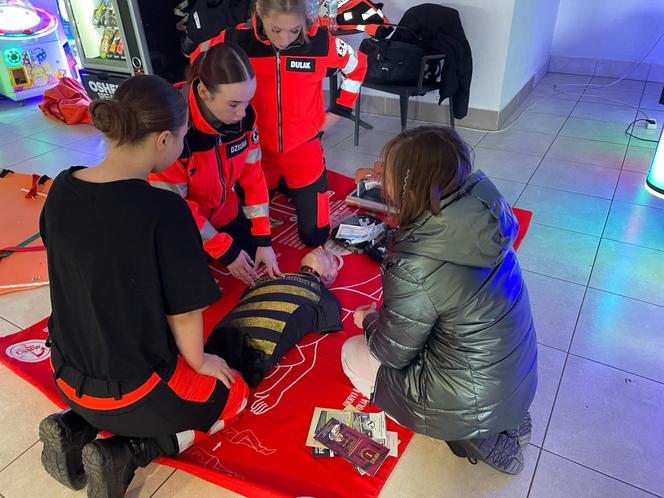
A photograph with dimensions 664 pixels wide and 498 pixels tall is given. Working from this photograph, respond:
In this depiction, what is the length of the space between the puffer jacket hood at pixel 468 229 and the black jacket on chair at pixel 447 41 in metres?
2.41

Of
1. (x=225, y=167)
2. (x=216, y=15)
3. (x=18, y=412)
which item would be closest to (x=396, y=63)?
(x=216, y=15)

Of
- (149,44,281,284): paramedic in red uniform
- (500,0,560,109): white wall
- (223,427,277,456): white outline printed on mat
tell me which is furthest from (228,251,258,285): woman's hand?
(500,0,560,109): white wall

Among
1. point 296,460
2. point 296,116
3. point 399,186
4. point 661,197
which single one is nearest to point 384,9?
point 296,116

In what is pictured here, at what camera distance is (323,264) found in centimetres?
199

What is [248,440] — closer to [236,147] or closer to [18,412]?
[18,412]

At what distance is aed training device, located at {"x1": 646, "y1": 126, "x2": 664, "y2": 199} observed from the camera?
2.50 metres

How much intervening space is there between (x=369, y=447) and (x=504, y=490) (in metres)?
0.37

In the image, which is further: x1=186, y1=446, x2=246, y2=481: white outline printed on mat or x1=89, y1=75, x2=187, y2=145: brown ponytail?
x1=186, y1=446, x2=246, y2=481: white outline printed on mat

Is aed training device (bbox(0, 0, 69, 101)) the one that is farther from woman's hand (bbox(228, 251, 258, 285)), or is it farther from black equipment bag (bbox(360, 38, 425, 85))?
woman's hand (bbox(228, 251, 258, 285))

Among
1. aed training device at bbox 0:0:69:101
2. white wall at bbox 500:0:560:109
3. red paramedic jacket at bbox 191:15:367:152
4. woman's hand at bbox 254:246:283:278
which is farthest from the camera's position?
aed training device at bbox 0:0:69:101

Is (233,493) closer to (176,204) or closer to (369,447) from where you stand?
(369,447)

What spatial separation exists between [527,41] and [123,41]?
2974 mm

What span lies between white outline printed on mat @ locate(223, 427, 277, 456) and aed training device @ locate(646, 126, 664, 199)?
2.30m

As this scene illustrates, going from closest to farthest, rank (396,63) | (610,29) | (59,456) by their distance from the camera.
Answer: (59,456) < (396,63) < (610,29)
